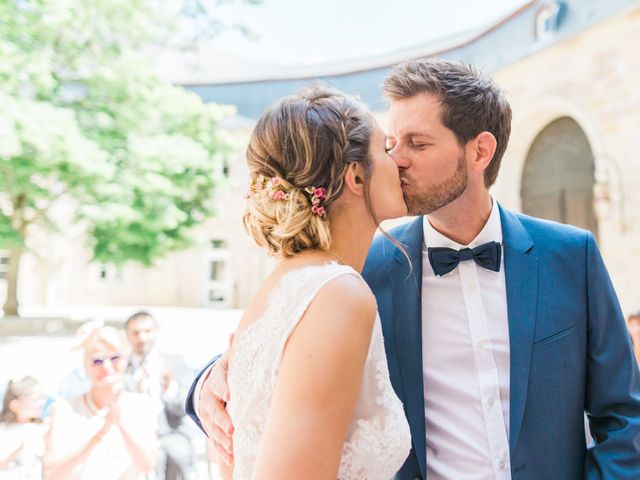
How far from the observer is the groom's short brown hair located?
1.77m

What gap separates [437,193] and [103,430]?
8.96 ft

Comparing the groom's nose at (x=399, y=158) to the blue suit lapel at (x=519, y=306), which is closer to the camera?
the blue suit lapel at (x=519, y=306)

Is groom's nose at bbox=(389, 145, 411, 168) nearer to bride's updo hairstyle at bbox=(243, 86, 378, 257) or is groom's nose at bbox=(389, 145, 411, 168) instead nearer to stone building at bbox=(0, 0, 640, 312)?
bride's updo hairstyle at bbox=(243, 86, 378, 257)

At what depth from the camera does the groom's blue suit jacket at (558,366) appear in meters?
1.47

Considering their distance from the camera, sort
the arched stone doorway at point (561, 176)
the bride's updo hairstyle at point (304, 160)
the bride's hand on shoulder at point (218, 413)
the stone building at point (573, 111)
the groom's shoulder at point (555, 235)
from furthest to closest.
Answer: the arched stone doorway at point (561, 176) < the stone building at point (573, 111) < the groom's shoulder at point (555, 235) < the bride's hand on shoulder at point (218, 413) < the bride's updo hairstyle at point (304, 160)

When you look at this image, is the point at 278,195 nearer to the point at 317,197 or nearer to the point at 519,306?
the point at 317,197

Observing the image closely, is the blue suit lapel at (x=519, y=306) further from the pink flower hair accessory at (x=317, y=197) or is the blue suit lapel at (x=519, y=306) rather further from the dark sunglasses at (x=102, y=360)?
the dark sunglasses at (x=102, y=360)

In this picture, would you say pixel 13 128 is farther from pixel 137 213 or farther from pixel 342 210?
pixel 342 210

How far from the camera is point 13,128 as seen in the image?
9.12 metres

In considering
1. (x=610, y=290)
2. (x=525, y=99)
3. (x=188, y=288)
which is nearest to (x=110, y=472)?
(x=610, y=290)

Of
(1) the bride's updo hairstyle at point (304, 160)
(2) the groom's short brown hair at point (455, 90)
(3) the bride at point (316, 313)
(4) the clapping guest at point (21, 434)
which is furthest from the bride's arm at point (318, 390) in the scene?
(4) the clapping guest at point (21, 434)

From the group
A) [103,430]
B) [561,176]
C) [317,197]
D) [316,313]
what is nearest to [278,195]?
[317,197]

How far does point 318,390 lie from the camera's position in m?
0.95

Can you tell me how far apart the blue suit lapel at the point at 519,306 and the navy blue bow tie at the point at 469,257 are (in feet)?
0.11
